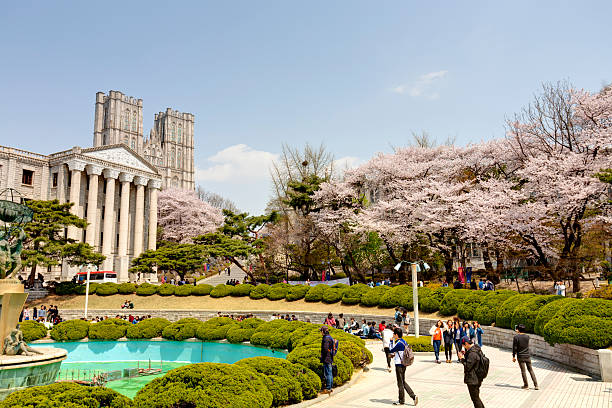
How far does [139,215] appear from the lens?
61.8 metres

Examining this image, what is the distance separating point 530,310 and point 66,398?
16498mm

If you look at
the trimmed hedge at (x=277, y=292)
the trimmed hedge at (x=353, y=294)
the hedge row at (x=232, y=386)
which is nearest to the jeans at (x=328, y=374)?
the hedge row at (x=232, y=386)

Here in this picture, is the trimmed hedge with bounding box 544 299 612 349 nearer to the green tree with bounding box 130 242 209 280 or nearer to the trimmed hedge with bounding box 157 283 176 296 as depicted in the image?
the trimmed hedge with bounding box 157 283 176 296

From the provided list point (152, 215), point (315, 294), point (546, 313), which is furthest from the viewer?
point (152, 215)

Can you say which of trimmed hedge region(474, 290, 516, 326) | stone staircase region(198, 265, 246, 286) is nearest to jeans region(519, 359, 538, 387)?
trimmed hedge region(474, 290, 516, 326)

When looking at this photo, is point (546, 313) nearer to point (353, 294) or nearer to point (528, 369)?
point (528, 369)

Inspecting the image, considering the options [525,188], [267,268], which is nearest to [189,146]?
[267,268]

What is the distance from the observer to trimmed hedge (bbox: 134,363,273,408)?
7805 millimetres

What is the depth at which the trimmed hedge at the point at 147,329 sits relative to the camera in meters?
26.0

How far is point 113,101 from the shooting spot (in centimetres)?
13038

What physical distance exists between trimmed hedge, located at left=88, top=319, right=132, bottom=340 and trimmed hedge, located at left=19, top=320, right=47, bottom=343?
8.97 ft

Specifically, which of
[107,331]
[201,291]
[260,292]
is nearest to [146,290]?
[201,291]

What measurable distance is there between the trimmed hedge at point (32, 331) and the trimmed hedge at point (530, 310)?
84.6 ft

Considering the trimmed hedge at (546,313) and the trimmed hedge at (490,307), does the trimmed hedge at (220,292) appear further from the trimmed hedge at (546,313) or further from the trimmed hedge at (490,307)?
the trimmed hedge at (546,313)
